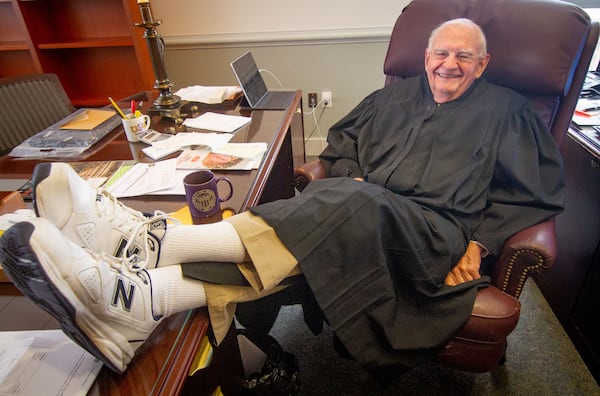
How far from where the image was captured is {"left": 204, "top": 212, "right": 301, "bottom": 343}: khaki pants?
77cm

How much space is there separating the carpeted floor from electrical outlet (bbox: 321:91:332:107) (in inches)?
64.9

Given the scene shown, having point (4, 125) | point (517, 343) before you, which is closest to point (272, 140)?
point (4, 125)

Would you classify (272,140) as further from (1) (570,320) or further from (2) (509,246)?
(1) (570,320)

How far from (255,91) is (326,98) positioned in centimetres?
100

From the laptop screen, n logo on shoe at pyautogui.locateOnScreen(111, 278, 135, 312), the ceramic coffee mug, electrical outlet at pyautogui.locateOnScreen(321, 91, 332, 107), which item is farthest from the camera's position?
electrical outlet at pyautogui.locateOnScreen(321, 91, 332, 107)

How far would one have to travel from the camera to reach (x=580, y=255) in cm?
137

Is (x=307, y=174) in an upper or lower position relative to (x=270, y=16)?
lower

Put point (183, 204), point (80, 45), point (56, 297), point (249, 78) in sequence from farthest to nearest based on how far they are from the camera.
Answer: point (80, 45), point (249, 78), point (183, 204), point (56, 297)

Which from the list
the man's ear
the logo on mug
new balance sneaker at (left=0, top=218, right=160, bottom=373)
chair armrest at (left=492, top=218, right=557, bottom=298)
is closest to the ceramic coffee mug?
the logo on mug

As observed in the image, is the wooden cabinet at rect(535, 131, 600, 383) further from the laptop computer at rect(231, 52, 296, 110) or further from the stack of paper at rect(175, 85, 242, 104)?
the stack of paper at rect(175, 85, 242, 104)

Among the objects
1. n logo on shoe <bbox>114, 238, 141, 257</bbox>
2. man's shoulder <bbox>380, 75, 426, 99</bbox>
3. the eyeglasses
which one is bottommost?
n logo on shoe <bbox>114, 238, 141, 257</bbox>

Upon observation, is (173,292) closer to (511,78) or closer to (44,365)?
(44,365)

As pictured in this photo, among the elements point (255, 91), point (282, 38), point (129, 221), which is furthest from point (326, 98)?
point (129, 221)

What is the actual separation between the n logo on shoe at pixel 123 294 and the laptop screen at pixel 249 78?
1095 millimetres
